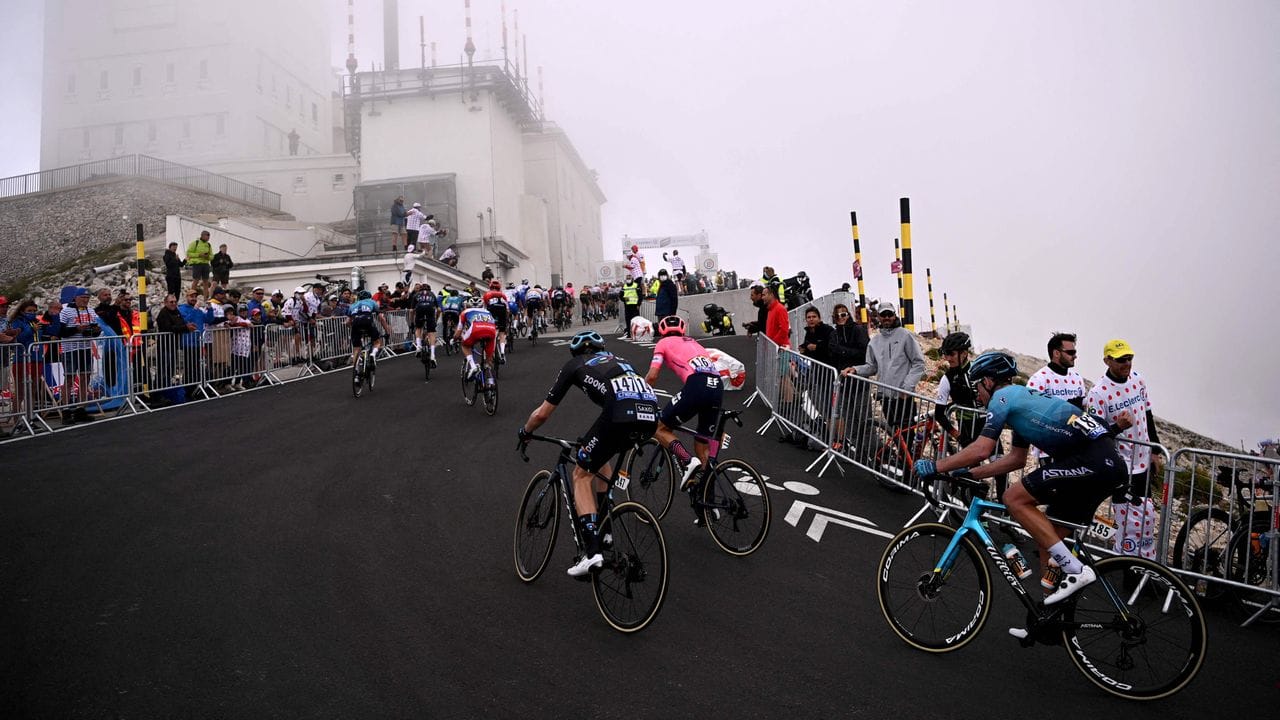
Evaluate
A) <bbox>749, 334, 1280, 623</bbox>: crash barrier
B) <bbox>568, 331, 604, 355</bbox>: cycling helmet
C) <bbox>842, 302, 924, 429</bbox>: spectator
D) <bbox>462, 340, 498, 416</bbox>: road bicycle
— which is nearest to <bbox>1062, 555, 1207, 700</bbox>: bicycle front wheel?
<bbox>749, 334, 1280, 623</bbox>: crash barrier

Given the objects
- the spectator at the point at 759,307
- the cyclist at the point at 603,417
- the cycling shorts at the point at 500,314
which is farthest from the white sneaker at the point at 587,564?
the cycling shorts at the point at 500,314

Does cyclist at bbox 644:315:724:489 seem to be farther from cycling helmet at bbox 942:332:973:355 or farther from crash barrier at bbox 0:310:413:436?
crash barrier at bbox 0:310:413:436

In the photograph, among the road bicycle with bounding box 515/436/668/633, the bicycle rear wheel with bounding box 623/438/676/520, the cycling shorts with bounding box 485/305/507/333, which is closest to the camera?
the road bicycle with bounding box 515/436/668/633

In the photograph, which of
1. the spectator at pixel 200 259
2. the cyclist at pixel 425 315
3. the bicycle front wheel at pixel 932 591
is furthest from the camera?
the spectator at pixel 200 259

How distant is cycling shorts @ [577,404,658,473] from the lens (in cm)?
541

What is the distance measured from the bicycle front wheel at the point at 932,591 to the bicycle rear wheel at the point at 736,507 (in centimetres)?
152

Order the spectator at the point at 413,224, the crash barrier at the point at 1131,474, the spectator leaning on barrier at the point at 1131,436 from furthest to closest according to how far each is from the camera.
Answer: the spectator at the point at 413,224, the spectator leaning on barrier at the point at 1131,436, the crash barrier at the point at 1131,474

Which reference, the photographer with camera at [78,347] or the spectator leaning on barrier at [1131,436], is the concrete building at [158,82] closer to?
the photographer with camera at [78,347]

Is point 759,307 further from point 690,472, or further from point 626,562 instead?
point 626,562

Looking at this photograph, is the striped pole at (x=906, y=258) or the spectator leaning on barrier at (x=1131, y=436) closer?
the spectator leaning on barrier at (x=1131, y=436)

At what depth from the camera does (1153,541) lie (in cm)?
652

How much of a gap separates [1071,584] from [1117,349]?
317 cm

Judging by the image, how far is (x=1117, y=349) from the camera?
6.79m

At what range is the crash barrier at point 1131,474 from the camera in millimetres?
5758
